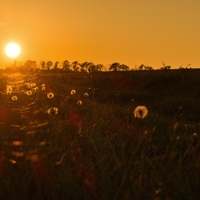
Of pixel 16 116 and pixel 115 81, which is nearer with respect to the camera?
Answer: pixel 16 116

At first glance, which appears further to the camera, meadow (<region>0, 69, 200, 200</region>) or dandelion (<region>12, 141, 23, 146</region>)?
dandelion (<region>12, 141, 23, 146</region>)

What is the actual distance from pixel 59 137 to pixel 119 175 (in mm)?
960

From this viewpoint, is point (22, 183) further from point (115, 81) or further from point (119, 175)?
point (115, 81)

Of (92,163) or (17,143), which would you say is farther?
(17,143)

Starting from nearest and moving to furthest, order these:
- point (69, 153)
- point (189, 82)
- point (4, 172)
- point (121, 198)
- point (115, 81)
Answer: point (121, 198)
point (4, 172)
point (69, 153)
point (189, 82)
point (115, 81)

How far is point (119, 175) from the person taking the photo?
2.05 m

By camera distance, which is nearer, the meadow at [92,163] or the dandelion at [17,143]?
the meadow at [92,163]

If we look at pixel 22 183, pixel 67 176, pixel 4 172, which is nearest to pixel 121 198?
pixel 67 176

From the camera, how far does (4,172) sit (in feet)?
7.04

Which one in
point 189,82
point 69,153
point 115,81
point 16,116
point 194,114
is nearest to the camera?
point 69,153

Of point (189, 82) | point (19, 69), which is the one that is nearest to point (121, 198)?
point (189, 82)

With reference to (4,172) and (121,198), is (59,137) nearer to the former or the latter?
(4,172)

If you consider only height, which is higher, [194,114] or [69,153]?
[69,153]

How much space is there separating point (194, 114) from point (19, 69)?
2428 centimetres
